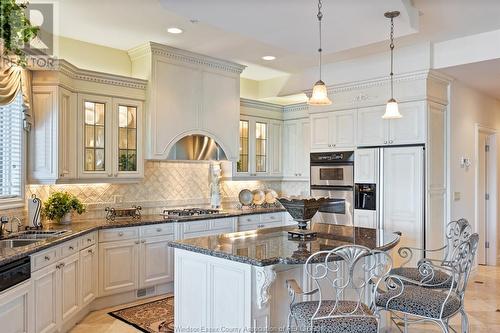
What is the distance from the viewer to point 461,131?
554cm

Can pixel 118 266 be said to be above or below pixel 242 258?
below

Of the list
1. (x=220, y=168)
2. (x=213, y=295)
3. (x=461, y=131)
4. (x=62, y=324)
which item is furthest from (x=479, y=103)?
(x=62, y=324)

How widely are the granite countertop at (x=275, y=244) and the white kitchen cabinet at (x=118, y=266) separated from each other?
1470 mm

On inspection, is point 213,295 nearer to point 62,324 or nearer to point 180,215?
point 62,324

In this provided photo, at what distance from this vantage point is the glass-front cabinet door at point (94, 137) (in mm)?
4406

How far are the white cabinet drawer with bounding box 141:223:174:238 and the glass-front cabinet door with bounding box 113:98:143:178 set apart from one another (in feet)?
2.20

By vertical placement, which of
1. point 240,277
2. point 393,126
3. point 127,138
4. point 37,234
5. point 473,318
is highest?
point 393,126

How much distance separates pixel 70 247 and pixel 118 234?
734mm

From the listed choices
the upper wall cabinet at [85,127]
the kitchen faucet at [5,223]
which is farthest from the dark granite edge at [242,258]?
the upper wall cabinet at [85,127]

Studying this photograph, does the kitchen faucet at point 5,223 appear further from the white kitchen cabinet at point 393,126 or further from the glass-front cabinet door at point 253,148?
the white kitchen cabinet at point 393,126

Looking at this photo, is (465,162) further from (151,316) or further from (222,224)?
(151,316)

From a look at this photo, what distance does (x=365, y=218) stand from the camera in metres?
5.29

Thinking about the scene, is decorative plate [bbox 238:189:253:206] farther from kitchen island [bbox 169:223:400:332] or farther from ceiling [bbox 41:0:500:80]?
kitchen island [bbox 169:223:400:332]

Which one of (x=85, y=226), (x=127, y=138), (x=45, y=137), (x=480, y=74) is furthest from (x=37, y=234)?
(x=480, y=74)
